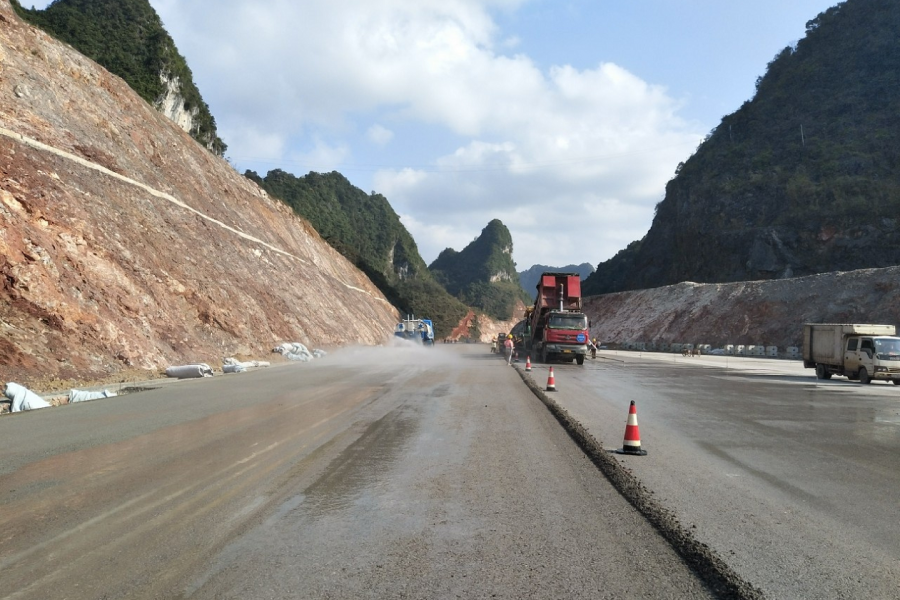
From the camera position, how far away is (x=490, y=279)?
18562 cm

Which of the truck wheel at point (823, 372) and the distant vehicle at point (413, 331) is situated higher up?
the distant vehicle at point (413, 331)

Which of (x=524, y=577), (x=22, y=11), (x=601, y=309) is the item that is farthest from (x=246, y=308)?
(x=601, y=309)

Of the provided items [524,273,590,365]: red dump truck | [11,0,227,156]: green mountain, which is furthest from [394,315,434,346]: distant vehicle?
[11,0,227,156]: green mountain

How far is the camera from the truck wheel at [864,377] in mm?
20703

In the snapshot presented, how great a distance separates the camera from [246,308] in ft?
106

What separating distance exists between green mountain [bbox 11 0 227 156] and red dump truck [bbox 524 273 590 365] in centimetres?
3648

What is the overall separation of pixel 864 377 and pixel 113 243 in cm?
2848

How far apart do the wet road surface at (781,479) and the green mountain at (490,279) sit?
149696 mm

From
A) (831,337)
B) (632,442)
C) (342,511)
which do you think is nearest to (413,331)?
(831,337)

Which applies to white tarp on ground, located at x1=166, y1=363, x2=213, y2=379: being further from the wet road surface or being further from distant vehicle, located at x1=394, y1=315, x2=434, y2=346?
distant vehicle, located at x1=394, y1=315, x2=434, y2=346

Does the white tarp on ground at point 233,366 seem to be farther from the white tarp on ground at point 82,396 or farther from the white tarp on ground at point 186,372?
the white tarp on ground at point 82,396

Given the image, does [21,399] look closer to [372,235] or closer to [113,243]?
[113,243]

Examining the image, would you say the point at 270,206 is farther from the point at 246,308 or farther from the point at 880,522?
the point at 880,522

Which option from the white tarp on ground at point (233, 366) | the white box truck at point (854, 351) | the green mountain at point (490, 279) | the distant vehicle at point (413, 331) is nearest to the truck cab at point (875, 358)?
the white box truck at point (854, 351)
